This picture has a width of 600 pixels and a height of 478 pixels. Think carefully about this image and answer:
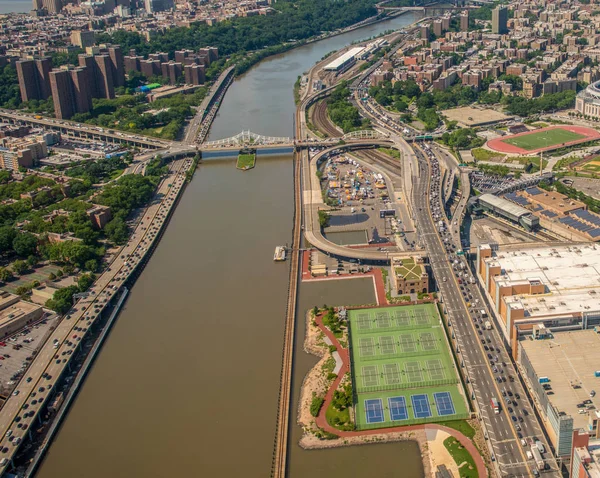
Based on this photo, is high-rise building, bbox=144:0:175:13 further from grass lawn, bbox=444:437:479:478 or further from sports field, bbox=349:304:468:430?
grass lawn, bbox=444:437:479:478

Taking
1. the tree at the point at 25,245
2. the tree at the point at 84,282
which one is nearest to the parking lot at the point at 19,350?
the tree at the point at 84,282

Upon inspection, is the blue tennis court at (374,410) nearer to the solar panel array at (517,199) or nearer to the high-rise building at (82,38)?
the solar panel array at (517,199)

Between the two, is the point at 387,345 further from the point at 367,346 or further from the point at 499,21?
the point at 499,21

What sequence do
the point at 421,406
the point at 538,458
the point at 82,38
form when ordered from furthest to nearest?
the point at 82,38 → the point at 421,406 → the point at 538,458

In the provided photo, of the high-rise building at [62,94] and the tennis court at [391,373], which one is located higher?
the high-rise building at [62,94]

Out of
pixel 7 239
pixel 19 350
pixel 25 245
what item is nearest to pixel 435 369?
pixel 19 350

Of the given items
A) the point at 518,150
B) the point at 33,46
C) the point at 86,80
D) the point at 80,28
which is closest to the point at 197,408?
the point at 518,150

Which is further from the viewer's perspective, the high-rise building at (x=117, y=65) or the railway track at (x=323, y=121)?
the high-rise building at (x=117, y=65)
